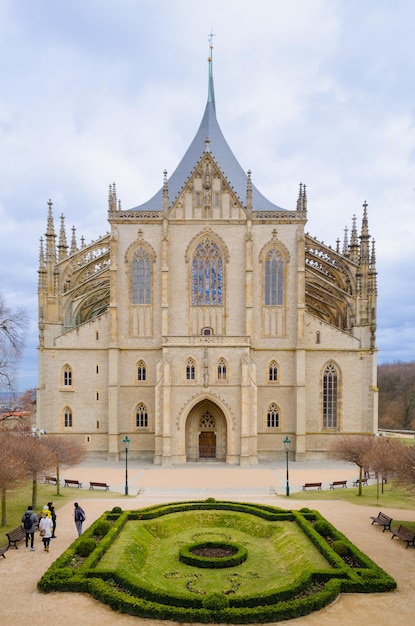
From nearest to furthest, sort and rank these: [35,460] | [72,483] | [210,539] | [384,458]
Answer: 1. [210,539]
2. [35,460]
3. [384,458]
4. [72,483]

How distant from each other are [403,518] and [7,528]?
64.0 ft

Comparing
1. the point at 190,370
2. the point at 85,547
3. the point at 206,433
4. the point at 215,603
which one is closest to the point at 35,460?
the point at 85,547

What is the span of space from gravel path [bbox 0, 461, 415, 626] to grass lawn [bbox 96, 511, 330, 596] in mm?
1944

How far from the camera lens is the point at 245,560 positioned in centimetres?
1936

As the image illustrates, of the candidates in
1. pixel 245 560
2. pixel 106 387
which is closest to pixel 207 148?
pixel 106 387

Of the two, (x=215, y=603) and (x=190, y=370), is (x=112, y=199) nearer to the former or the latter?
(x=190, y=370)

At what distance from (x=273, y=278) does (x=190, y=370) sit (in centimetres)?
1155

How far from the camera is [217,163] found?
4834cm

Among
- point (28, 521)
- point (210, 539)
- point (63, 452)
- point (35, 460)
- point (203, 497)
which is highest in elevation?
point (35, 460)

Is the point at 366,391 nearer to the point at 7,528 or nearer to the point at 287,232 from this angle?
the point at 287,232

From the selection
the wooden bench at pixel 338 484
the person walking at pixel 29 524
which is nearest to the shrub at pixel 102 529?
the person walking at pixel 29 524

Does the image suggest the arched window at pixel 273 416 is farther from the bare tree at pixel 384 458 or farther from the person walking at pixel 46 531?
the person walking at pixel 46 531

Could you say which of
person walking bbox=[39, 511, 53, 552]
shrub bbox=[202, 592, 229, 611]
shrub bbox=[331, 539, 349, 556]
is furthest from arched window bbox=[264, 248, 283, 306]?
shrub bbox=[202, 592, 229, 611]

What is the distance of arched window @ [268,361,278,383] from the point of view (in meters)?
44.8
